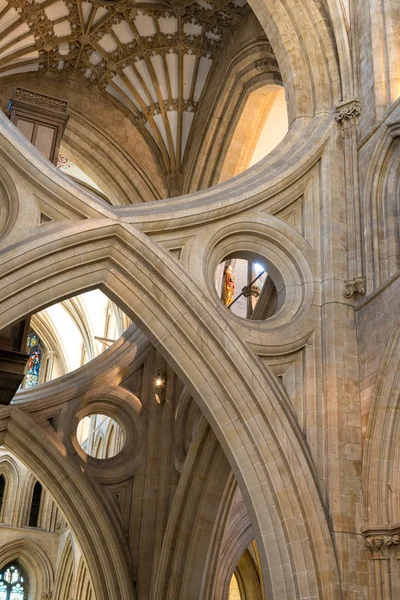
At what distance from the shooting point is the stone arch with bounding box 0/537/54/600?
21.5 metres

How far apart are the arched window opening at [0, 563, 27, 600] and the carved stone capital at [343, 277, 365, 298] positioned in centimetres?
1467

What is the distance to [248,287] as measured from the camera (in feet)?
47.9

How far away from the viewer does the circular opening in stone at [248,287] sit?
11.0 metres

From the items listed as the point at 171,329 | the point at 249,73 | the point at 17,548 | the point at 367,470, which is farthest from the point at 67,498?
the point at 17,548

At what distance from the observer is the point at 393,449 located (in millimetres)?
9172

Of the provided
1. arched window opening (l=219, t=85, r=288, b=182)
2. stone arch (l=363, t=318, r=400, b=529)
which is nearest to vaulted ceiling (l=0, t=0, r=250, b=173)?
arched window opening (l=219, t=85, r=288, b=182)

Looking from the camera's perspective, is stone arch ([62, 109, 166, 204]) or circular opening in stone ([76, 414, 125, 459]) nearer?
circular opening in stone ([76, 414, 125, 459])

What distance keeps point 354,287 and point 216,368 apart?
1960mm

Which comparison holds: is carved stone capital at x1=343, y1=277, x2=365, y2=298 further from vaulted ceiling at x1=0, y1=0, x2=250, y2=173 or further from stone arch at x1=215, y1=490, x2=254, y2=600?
vaulted ceiling at x1=0, y1=0, x2=250, y2=173

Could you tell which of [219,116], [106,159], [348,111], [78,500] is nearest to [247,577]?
[78,500]

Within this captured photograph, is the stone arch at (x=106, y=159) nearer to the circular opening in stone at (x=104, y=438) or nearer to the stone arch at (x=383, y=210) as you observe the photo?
the circular opening in stone at (x=104, y=438)

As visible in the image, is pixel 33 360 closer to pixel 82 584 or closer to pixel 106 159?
pixel 82 584

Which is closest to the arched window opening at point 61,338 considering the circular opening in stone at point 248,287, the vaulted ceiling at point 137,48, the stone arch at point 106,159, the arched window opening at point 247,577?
the stone arch at point 106,159

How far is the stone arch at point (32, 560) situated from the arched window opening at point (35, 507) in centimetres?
65
